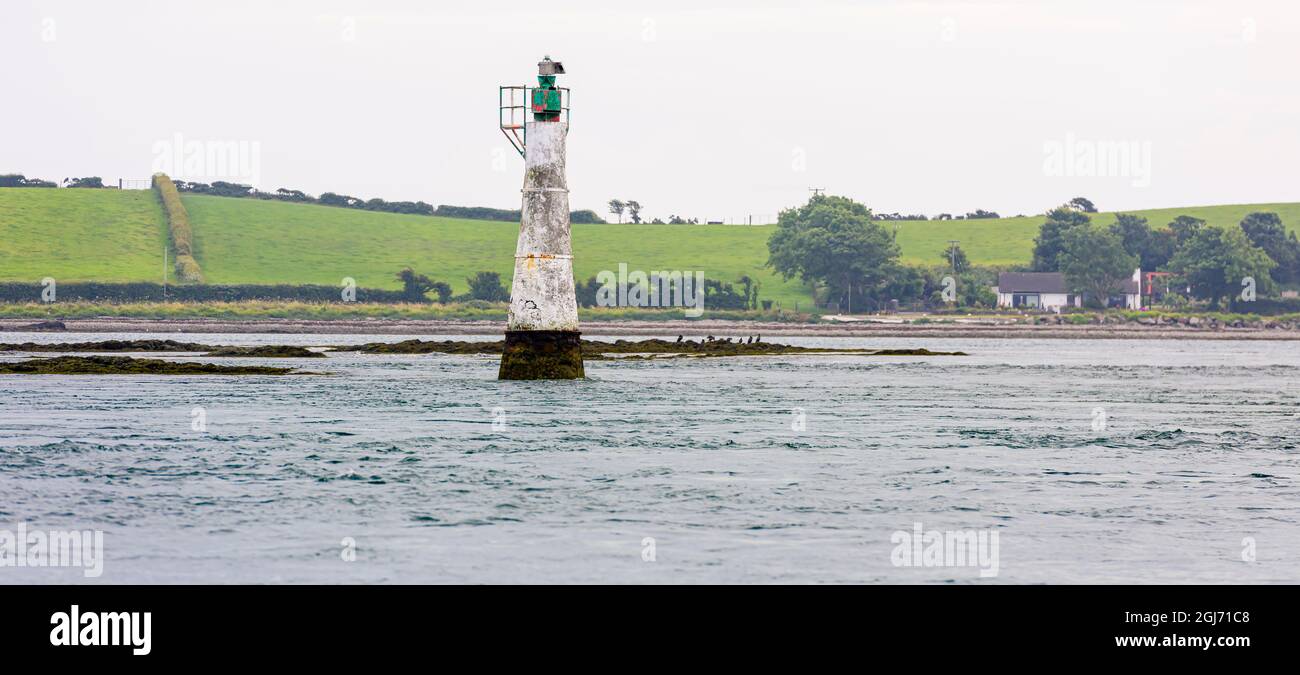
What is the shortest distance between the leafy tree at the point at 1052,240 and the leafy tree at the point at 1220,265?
49.7 ft

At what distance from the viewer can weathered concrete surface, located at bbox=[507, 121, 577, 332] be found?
51375mm

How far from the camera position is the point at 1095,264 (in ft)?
569

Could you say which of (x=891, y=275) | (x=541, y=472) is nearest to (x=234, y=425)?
(x=541, y=472)

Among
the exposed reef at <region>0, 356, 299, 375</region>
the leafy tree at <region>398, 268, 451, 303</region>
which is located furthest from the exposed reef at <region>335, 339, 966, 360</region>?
the leafy tree at <region>398, 268, 451, 303</region>

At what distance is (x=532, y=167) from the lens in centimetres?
5172

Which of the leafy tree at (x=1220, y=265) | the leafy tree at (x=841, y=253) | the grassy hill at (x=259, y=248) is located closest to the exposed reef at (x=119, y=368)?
the grassy hill at (x=259, y=248)

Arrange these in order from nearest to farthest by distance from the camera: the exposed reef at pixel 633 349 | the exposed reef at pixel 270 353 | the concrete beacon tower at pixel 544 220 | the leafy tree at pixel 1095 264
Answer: the concrete beacon tower at pixel 544 220, the exposed reef at pixel 270 353, the exposed reef at pixel 633 349, the leafy tree at pixel 1095 264

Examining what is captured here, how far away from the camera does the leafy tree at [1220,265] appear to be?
6678 inches

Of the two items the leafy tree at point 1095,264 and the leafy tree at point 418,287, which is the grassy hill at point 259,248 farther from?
the leafy tree at point 1095,264

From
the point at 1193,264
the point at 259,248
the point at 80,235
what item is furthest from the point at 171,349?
the point at 1193,264

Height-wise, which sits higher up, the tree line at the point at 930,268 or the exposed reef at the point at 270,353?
the tree line at the point at 930,268

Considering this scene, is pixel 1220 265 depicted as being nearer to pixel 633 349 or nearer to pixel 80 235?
pixel 633 349

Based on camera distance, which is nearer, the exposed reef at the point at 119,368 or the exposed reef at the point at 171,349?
the exposed reef at the point at 119,368

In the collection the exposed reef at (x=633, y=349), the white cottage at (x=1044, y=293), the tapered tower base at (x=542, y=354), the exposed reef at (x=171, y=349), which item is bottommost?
the exposed reef at (x=633, y=349)
